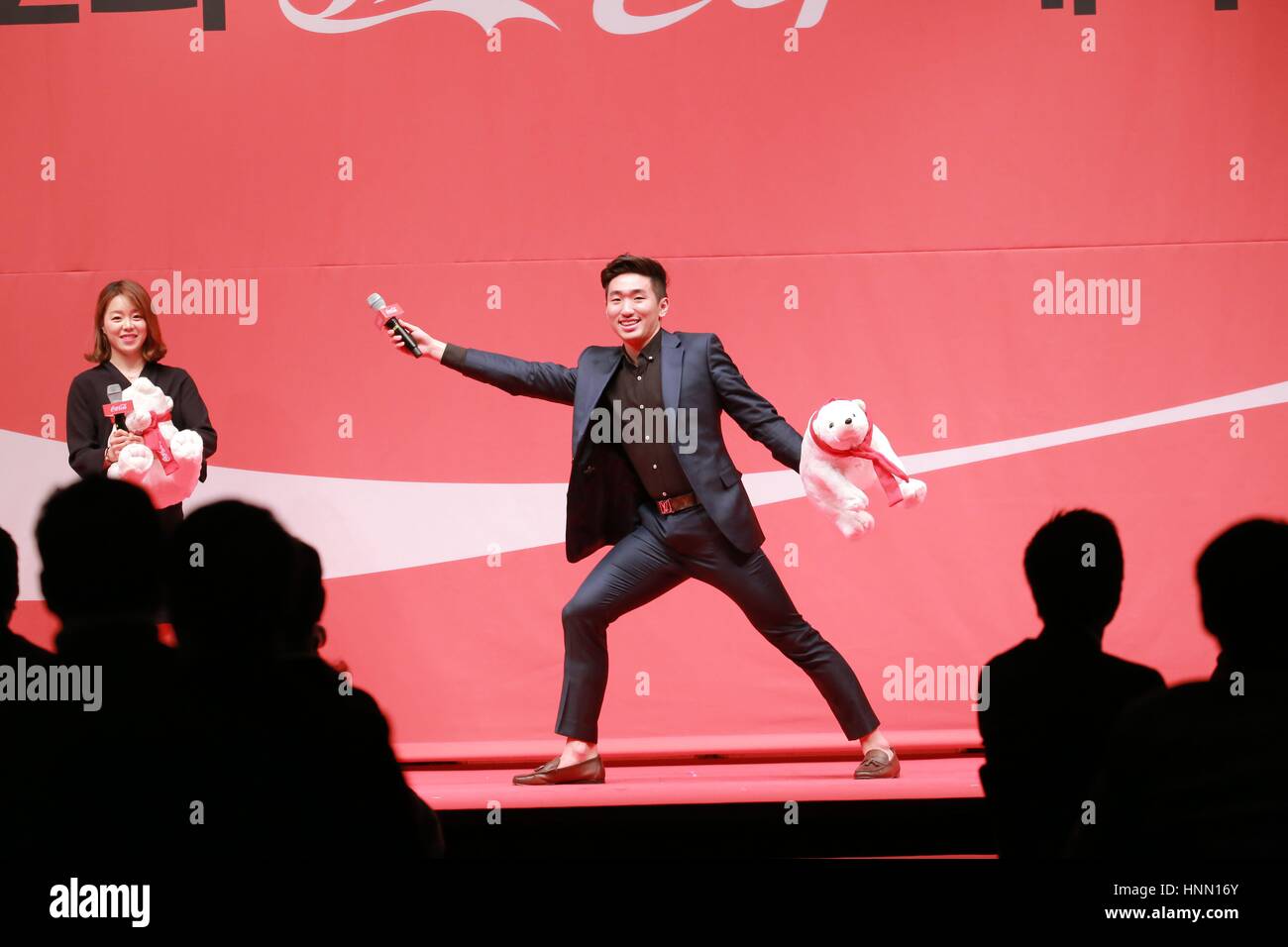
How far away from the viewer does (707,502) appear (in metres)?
3.33

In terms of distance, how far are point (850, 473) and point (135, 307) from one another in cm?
228

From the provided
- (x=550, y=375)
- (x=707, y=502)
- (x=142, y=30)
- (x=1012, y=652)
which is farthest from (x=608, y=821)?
(x=142, y=30)

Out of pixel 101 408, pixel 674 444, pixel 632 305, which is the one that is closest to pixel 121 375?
pixel 101 408

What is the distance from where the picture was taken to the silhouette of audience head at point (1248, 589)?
172 cm

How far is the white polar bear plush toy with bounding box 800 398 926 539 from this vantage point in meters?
3.19

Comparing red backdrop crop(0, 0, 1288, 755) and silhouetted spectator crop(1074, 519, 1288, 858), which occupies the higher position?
red backdrop crop(0, 0, 1288, 755)

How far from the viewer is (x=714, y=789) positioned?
329 cm

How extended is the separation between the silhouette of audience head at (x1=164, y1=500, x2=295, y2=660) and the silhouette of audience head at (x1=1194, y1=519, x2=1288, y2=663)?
52.4 inches

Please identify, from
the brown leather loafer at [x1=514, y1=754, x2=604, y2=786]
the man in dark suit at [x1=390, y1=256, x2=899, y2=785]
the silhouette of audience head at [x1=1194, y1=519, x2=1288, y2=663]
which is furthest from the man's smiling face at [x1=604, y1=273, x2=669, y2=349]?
the silhouette of audience head at [x1=1194, y1=519, x2=1288, y2=663]

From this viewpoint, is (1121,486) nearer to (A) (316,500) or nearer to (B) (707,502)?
(B) (707,502)

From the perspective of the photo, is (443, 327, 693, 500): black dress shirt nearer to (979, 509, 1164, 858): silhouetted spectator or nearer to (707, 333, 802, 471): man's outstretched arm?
(707, 333, 802, 471): man's outstretched arm

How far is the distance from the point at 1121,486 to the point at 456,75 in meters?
2.92

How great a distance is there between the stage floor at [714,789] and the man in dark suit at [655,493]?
12 cm

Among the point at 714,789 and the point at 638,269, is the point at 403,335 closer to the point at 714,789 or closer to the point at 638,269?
the point at 638,269
